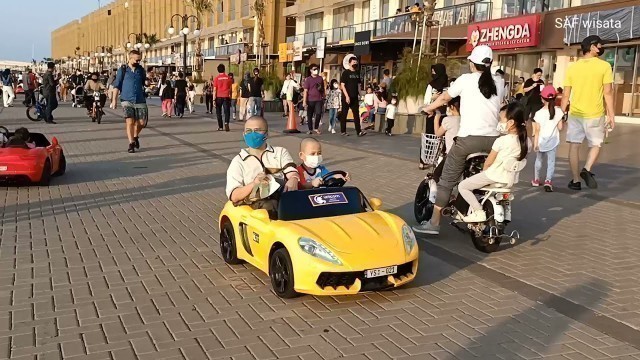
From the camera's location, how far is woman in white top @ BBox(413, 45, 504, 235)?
630 centimetres

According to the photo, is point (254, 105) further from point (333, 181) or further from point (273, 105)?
point (333, 181)

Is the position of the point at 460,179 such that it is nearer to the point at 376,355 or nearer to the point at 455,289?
the point at 455,289

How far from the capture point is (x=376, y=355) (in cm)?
385

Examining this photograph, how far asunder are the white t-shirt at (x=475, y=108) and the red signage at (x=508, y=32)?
2270 cm

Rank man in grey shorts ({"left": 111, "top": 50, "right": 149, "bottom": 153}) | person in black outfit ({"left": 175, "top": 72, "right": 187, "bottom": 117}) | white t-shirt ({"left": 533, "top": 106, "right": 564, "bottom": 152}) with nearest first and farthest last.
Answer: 1. white t-shirt ({"left": 533, "top": 106, "right": 564, "bottom": 152})
2. man in grey shorts ({"left": 111, "top": 50, "right": 149, "bottom": 153})
3. person in black outfit ({"left": 175, "top": 72, "right": 187, "bottom": 117})

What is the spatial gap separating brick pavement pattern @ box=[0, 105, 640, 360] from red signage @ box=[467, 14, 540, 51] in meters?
19.9

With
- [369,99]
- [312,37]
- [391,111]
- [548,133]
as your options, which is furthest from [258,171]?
[312,37]

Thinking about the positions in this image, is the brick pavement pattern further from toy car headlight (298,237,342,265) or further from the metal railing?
the metal railing

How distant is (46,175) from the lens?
9344mm

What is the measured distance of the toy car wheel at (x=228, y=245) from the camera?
5625mm

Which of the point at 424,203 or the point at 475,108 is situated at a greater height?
the point at 475,108

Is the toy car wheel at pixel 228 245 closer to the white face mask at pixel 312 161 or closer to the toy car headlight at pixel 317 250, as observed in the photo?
the white face mask at pixel 312 161

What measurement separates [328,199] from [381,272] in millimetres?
942

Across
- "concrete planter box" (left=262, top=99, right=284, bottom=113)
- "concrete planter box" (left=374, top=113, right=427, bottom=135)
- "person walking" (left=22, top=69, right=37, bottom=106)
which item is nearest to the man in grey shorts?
"concrete planter box" (left=374, top=113, right=427, bottom=135)
